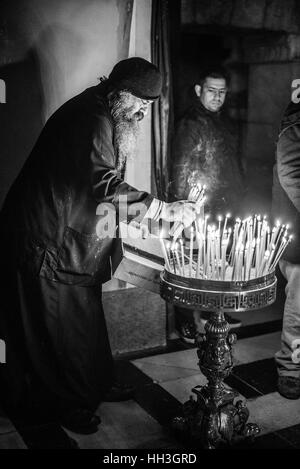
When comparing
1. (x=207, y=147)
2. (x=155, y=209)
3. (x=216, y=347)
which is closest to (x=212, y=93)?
(x=207, y=147)

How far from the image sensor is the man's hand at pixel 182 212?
3861 millimetres

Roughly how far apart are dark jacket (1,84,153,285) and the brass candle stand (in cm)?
69

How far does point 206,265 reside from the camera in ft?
12.5

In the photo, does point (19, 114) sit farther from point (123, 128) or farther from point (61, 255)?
point (61, 255)

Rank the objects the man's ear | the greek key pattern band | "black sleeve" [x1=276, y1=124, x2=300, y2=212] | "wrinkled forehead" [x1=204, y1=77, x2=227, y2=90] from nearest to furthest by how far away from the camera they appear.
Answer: the greek key pattern band < "black sleeve" [x1=276, y1=124, x2=300, y2=212] < "wrinkled forehead" [x1=204, y1=77, x2=227, y2=90] < the man's ear

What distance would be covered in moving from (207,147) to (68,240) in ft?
7.10

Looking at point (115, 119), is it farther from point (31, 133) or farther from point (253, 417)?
point (253, 417)

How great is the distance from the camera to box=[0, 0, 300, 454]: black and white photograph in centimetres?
398

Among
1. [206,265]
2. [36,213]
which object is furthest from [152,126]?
[206,265]

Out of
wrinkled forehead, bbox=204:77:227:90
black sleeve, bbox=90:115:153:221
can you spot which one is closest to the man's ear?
wrinkled forehead, bbox=204:77:227:90

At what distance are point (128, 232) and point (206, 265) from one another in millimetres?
1228

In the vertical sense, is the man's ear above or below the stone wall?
below

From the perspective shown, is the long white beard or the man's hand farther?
the long white beard

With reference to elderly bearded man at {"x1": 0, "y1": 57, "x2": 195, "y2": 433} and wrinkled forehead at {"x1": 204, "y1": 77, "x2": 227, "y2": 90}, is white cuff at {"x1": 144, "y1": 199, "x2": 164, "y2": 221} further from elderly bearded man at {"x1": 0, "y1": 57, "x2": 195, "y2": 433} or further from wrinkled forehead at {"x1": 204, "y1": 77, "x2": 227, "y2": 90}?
wrinkled forehead at {"x1": 204, "y1": 77, "x2": 227, "y2": 90}
